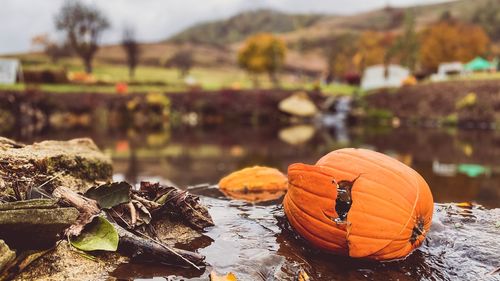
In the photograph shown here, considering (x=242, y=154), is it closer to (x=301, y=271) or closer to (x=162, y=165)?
(x=162, y=165)

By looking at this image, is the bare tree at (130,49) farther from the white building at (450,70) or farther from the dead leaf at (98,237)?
the dead leaf at (98,237)

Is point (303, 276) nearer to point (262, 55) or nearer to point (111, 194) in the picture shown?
point (111, 194)

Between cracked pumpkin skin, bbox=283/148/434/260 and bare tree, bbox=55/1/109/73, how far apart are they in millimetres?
56917

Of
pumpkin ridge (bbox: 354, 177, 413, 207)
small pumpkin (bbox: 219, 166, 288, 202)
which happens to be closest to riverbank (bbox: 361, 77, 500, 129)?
small pumpkin (bbox: 219, 166, 288, 202)

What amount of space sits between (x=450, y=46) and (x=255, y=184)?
180 feet

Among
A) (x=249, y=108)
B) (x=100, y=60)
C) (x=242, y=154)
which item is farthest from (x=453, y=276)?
(x=100, y=60)

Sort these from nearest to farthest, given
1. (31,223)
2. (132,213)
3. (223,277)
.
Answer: (31,223)
(223,277)
(132,213)

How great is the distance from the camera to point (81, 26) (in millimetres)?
55344

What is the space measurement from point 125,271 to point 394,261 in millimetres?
2178

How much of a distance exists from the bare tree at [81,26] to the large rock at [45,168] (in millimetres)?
54669


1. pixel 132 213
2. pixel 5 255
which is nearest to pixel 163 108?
pixel 132 213

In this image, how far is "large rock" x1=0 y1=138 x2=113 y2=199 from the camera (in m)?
3.49

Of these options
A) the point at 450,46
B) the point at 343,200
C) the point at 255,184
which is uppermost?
the point at 450,46

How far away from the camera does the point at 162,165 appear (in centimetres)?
1105
